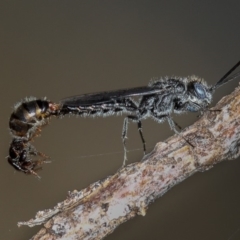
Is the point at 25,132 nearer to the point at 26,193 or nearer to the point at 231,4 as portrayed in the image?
the point at 26,193

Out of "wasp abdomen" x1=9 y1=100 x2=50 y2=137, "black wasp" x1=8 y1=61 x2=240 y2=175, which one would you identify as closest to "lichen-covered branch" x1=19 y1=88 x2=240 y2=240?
"black wasp" x1=8 y1=61 x2=240 y2=175

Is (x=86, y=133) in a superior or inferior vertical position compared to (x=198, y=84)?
superior

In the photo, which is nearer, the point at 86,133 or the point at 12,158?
the point at 12,158

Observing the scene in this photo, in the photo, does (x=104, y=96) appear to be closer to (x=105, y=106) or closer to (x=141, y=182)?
(x=105, y=106)

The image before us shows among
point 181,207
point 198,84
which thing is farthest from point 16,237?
point 198,84

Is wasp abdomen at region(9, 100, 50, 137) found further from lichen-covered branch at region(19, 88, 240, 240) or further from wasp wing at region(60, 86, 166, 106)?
lichen-covered branch at region(19, 88, 240, 240)

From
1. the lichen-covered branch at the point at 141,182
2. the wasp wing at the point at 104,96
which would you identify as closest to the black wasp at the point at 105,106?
the wasp wing at the point at 104,96

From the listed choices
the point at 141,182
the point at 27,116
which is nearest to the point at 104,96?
the point at 27,116
